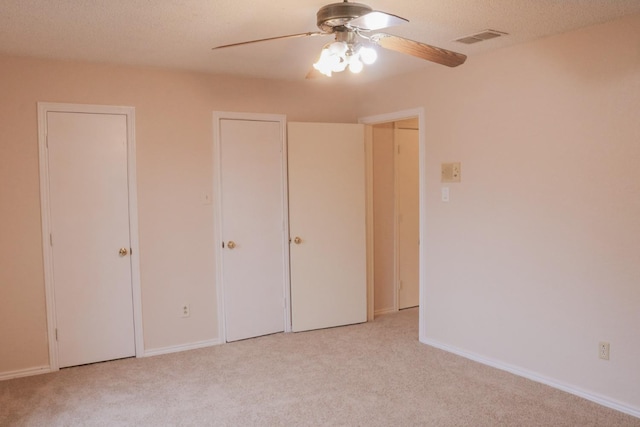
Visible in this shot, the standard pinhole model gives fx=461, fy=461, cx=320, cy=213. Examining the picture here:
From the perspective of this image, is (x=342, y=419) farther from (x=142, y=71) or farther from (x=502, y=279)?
(x=142, y=71)

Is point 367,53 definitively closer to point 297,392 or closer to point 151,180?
point 297,392

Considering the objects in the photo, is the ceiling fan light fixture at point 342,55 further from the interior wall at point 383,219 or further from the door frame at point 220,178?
the interior wall at point 383,219

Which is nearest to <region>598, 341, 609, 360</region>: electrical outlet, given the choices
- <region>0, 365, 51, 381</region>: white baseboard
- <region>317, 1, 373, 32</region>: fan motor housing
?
<region>317, 1, 373, 32</region>: fan motor housing

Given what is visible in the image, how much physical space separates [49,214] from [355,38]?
275cm

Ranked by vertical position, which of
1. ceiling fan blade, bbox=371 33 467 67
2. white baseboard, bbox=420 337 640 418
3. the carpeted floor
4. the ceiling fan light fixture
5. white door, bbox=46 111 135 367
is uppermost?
ceiling fan blade, bbox=371 33 467 67

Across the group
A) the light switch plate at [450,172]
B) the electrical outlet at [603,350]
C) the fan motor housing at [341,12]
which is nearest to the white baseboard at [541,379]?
the electrical outlet at [603,350]

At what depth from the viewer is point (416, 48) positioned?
7.56 ft

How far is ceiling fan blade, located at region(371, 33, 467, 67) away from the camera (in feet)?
7.36

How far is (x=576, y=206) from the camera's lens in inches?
118

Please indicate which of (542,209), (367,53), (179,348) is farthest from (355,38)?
(179,348)

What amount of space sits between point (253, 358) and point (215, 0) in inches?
106

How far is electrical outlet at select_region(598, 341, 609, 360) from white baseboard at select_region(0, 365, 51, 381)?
13.0 ft

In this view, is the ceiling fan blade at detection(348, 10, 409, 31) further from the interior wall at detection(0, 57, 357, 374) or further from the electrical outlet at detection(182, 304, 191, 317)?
the electrical outlet at detection(182, 304, 191, 317)

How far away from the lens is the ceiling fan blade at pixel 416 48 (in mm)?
2242
